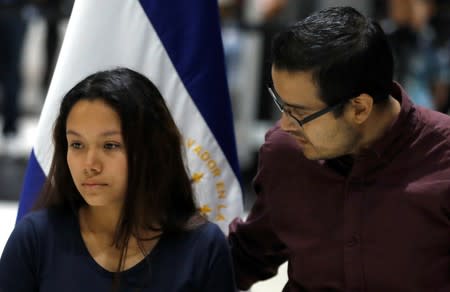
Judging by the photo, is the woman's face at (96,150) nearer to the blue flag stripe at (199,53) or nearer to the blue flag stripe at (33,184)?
the blue flag stripe at (33,184)

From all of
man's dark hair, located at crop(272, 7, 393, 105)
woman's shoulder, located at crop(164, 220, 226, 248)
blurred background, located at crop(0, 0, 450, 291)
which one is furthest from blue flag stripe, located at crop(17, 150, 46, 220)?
blurred background, located at crop(0, 0, 450, 291)

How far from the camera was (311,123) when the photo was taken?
1.95 m

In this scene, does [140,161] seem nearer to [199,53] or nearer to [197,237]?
[197,237]

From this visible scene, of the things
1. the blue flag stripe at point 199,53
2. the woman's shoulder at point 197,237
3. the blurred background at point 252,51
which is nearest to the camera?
the woman's shoulder at point 197,237

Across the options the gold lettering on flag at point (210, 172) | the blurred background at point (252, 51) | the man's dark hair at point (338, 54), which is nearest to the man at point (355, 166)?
the man's dark hair at point (338, 54)

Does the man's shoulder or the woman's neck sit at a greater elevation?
the woman's neck

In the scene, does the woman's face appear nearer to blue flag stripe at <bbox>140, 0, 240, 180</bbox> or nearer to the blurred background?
blue flag stripe at <bbox>140, 0, 240, 180</bbox>

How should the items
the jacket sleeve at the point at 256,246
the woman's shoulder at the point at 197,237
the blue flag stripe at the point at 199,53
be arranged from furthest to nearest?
the blue flag stripe at the point at 199,53
the jacket sleeve at the point at 256,246
the woman's shoulder at the point at 197,237

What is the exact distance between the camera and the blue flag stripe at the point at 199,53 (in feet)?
7.78

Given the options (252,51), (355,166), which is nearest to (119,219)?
(355,166)

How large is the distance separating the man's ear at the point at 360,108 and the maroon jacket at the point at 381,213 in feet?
0.25

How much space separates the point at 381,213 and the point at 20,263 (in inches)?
30.8

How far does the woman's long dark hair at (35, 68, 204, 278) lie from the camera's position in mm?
1961

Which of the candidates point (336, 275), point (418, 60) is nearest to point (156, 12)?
point (336, 275)
